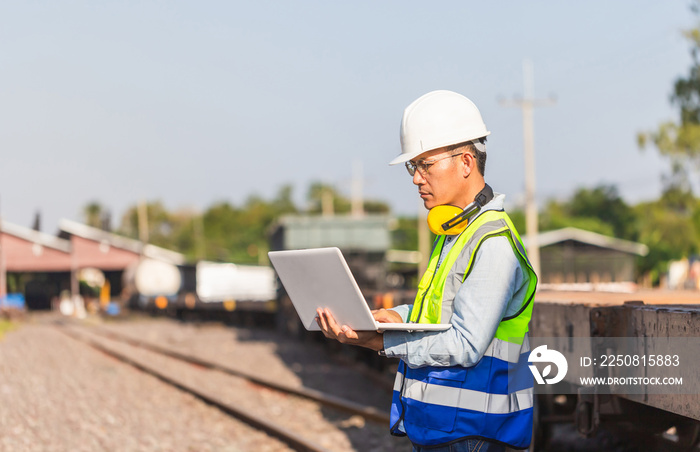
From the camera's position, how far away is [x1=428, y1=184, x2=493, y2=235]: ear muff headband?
2814 millimetres

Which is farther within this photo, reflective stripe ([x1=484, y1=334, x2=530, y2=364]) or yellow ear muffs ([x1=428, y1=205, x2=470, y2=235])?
yellow ear muffs ([x1=428, y1=205, x2=470, y2=235])

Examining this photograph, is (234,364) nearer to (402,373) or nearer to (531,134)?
(402,373)

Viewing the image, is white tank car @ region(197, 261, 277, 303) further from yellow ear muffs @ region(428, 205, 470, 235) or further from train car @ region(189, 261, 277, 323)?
yellow ear muffs @ region(428, 205, 470, 235)

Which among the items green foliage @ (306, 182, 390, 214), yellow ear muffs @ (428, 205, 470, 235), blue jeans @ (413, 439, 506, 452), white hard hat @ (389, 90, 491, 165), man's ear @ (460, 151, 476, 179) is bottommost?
blue jeans @ (413, 439, 506, 452)

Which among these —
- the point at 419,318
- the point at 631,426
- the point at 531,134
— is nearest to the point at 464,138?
the point at 419,318

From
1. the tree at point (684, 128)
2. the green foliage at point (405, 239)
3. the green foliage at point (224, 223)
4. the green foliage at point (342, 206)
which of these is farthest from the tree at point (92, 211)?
the tree at point (684, 128)

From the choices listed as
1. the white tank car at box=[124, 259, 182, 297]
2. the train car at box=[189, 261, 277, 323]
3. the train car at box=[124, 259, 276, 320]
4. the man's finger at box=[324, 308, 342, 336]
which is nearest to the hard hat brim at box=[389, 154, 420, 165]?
the man's finger at box=[324, 308, 342, 336]

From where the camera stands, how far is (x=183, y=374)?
15.3 metres

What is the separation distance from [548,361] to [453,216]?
270 centimetres

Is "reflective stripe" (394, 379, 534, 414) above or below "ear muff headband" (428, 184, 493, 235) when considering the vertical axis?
below

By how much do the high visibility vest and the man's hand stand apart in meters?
0.16

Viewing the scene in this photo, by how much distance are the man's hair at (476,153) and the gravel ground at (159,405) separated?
17.3ft

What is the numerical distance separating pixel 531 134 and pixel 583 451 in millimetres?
30357

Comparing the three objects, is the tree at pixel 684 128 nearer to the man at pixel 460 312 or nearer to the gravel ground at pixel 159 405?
the gravel ground at pixel 159 405
